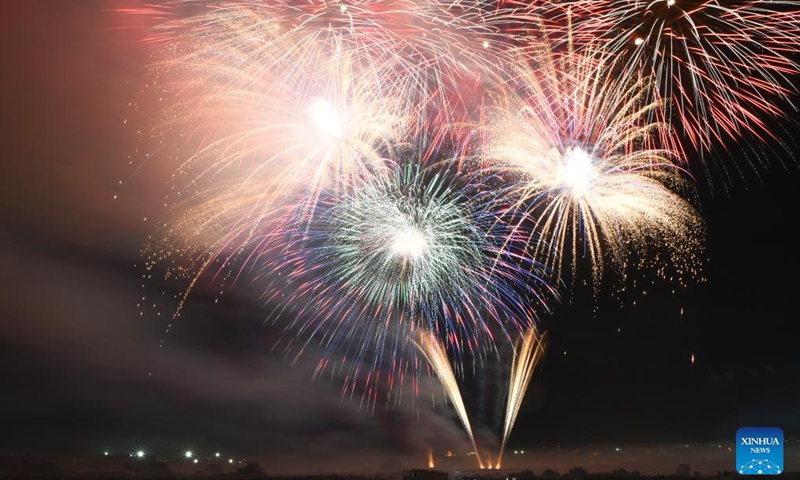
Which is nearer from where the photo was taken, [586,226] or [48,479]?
[586,226]

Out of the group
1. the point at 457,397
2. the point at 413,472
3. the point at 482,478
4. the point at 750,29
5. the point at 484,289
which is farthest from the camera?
the point at 482,478

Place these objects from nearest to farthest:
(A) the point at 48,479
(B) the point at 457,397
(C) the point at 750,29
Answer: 1. (C) the point at 750,29
2. (B) the point at 457,397
3. (A) the point at 48,479

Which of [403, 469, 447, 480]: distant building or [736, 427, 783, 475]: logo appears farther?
[403, 469, 447, 480]: distant building

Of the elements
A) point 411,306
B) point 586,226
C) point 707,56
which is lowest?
point 411,306

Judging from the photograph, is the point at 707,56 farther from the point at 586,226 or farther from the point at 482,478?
the point at 482,478

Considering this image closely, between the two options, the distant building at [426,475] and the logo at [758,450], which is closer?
the logo at [758,450]

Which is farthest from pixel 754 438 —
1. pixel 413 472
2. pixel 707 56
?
pixel 413 472

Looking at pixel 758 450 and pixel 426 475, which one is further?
pixel 426 475

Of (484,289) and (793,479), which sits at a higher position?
(484,289)
